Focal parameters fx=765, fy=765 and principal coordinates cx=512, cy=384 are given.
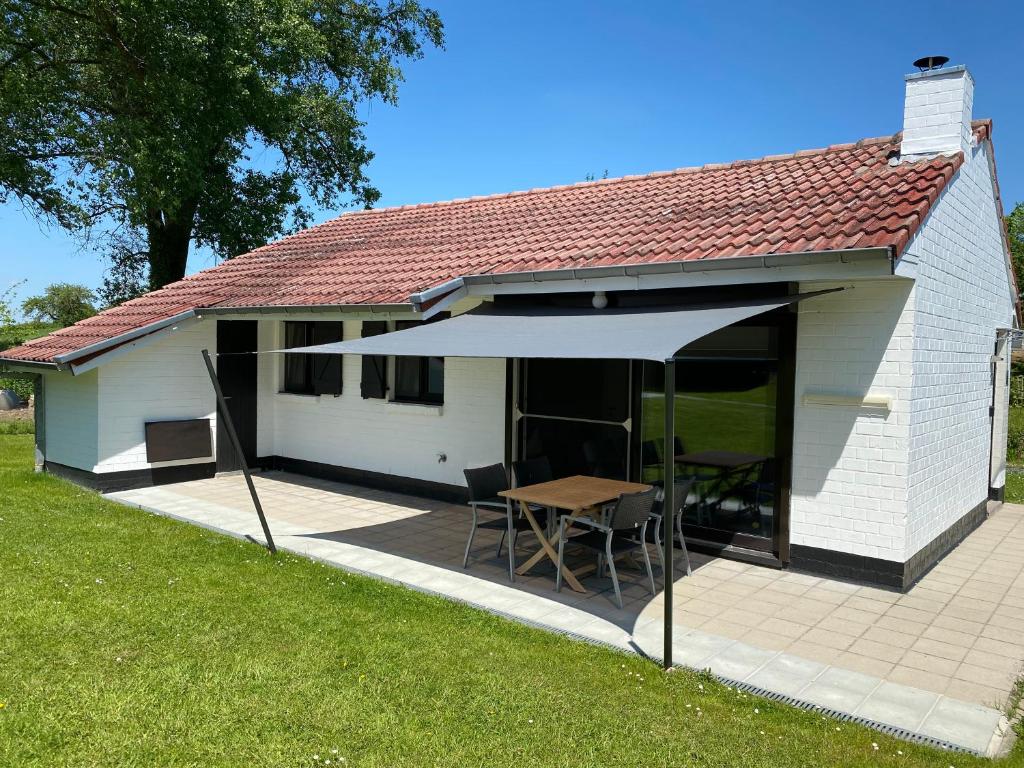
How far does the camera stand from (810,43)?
730 inches

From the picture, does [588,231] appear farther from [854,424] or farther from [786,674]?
[786,674]

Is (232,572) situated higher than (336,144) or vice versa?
(336,144)

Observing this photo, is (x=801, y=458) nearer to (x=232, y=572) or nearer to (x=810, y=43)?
(x=232, y=572)

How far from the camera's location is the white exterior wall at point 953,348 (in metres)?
7.77

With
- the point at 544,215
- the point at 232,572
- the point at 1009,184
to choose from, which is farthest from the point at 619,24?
the point at 1009,184

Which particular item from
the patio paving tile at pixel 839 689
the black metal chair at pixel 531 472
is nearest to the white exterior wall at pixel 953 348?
the patio paving tile at pixel 839 689

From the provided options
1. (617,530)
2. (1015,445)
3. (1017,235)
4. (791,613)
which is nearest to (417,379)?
(617,530)

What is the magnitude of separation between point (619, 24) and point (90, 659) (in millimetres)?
18434

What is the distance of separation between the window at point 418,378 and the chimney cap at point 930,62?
737cm

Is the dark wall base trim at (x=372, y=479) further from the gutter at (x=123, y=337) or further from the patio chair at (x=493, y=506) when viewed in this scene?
the gutter at (x=123, y=337)

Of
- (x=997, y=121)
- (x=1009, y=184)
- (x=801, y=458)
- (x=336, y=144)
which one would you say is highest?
(x=1009, y=184)

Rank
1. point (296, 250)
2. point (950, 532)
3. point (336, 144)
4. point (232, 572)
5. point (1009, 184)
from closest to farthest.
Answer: point (232, 572) < point (950, 532) < point (296, 250) < point (336, 144) < point (1009, 184)

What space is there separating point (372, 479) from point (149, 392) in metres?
3.86

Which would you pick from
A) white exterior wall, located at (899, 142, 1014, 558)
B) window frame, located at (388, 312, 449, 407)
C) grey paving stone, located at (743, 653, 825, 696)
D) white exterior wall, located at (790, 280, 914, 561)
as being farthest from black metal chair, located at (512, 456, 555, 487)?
white exterior wall, located at (899, 142, 1014, 558)
